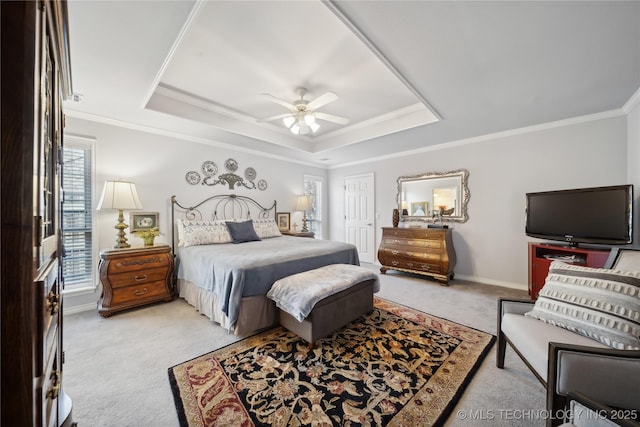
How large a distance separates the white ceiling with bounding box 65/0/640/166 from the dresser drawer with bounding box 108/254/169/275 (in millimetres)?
1861

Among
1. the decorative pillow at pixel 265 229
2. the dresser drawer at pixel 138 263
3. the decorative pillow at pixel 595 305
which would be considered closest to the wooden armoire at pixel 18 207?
the decorative pillow at pixel 595 305

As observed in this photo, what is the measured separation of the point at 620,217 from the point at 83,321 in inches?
245

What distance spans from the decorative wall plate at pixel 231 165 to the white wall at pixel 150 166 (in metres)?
0.07

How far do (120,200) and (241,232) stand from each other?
1.58 metres

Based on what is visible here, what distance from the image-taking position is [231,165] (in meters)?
4.51

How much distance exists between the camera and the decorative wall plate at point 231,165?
176 inches

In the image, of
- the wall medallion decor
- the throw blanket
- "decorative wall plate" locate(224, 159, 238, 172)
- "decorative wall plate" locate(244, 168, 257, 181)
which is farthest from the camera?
"decorative wall plate" locate(244, 168, 257, 181)

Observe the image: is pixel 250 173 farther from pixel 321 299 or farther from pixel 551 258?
pixel 551 258

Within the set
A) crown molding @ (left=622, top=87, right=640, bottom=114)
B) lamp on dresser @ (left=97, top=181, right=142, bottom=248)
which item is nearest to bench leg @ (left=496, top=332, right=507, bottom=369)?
crown molding @ (left=622, top=87, right=640, bottom=114)

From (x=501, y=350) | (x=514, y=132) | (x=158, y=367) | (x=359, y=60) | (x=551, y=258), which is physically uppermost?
(x=359, y=60)

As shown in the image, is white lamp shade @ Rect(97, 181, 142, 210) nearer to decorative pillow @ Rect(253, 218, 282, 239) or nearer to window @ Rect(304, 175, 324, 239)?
decorative pillow @ Rect(253, 218, 282, 239)

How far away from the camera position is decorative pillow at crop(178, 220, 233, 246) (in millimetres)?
3482

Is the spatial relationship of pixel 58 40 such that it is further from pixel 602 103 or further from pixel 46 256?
pixel 602 103

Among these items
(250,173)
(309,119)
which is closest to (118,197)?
(250,173)
